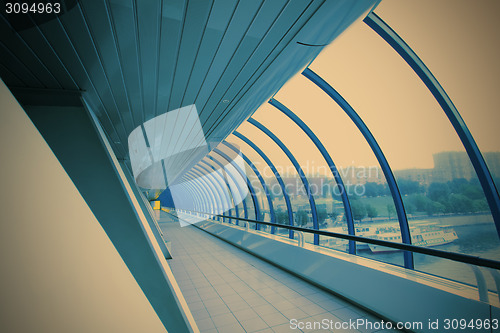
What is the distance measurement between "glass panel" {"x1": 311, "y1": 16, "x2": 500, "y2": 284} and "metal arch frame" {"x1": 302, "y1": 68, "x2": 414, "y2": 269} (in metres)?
0.09

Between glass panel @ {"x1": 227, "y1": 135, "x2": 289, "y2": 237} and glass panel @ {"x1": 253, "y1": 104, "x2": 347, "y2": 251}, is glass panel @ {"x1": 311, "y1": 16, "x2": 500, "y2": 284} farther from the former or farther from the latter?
glass panel @ {"x1": 227, "y1": 135, "x2": 289, "y2": 237}

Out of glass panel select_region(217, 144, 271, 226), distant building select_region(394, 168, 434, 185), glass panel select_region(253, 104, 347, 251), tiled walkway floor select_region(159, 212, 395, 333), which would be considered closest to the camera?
tiled walkway floor select_region(159, 212, 395, 333)

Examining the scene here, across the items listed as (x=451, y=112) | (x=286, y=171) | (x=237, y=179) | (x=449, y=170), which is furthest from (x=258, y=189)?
(x=451, y=112)

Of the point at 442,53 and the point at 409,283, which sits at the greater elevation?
the point at 442,53

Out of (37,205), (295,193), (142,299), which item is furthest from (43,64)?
(295,193)

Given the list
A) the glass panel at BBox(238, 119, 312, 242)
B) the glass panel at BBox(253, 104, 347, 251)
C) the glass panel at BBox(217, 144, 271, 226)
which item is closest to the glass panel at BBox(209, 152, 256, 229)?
the glass panel at BBox(217, 144, 271, 226)

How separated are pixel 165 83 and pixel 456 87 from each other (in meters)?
3.98

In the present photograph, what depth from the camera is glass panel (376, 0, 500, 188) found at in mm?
2994

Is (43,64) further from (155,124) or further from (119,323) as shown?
(119,323)

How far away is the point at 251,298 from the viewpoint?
422 centimetres

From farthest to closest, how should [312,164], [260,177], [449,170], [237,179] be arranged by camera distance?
1. [237,179]
2. [260,177]
3. [312,164]
4. [449,170]

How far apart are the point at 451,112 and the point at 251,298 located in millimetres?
4181

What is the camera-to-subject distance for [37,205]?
119 cm

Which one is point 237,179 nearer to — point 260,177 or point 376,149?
point 260,177
